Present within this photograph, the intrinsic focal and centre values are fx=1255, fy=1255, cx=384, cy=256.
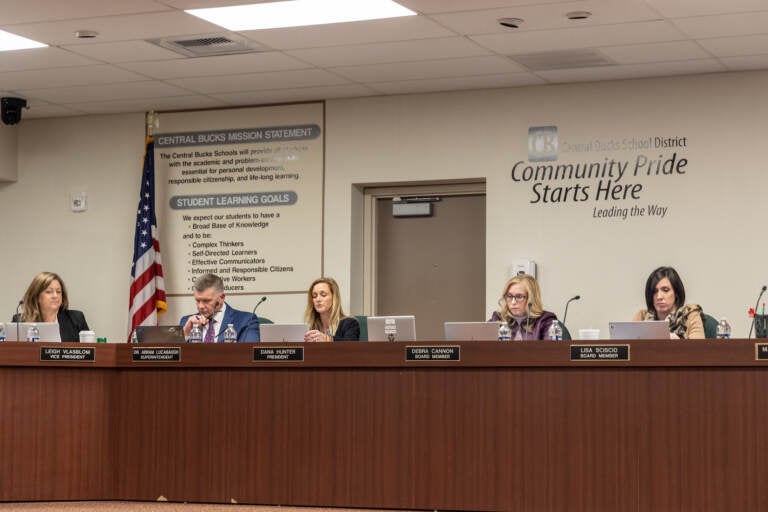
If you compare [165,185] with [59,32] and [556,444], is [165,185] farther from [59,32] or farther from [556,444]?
[556,444]

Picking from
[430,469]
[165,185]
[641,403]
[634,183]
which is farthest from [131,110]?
[641,403]

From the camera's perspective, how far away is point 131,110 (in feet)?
32.1

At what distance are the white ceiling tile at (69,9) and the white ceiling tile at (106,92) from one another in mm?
1677

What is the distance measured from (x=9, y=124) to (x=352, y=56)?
298cm

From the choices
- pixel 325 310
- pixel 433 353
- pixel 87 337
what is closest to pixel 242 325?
pixel 325 310

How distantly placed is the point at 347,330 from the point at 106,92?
2.90 meters

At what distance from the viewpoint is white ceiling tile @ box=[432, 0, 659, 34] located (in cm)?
681

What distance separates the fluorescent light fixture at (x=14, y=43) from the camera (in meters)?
7.56

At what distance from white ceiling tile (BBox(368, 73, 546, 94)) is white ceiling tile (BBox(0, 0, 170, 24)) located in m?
2.25

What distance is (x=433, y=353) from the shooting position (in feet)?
20.2

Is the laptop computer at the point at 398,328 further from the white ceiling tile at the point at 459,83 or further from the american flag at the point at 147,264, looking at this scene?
the american flag at the point at 147,264

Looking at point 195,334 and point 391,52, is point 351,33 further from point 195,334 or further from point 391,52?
point 195,334

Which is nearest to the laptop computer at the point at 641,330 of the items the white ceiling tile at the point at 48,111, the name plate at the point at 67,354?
the name plate at the point at 67,354

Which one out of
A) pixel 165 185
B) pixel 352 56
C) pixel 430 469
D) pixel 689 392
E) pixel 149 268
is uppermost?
pixel 352 56
